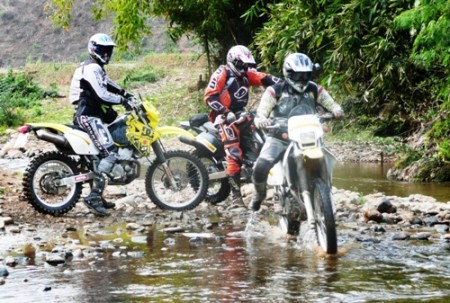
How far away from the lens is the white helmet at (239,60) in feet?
35.4

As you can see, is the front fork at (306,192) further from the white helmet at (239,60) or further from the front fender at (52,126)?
the front fender at (52,126)

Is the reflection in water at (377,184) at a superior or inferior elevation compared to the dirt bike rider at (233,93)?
inferior

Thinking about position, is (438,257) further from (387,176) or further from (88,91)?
(387,176)

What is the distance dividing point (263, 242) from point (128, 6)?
43.9 ft

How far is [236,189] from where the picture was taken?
11.2 meters

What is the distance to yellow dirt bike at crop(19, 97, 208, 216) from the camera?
10.4 meters

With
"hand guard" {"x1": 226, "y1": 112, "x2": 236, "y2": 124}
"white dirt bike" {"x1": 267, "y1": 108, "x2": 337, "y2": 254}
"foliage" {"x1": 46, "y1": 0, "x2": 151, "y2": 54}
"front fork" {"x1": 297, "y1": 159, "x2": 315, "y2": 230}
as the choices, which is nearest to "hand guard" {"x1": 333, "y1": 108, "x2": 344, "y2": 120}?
"white dirt bike" {"x1": 267, "y1": 108, "x2": 337, "y2": 254}

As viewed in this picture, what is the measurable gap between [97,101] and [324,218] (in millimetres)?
3929

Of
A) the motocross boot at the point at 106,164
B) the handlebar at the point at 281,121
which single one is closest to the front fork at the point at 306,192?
the handlebar at the point at 281,121

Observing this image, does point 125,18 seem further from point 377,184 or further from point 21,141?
point 21,141

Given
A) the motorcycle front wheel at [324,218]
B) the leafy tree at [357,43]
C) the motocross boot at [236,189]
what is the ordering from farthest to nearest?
1. the leafy tree at [357,43]
2. the motocross boot at [236,189]
3. the motorcycle front wheel at [324,218]

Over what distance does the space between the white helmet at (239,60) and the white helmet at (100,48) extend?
4.76ft

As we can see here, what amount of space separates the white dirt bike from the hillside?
39371 mm

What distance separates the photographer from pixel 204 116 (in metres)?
11.7
